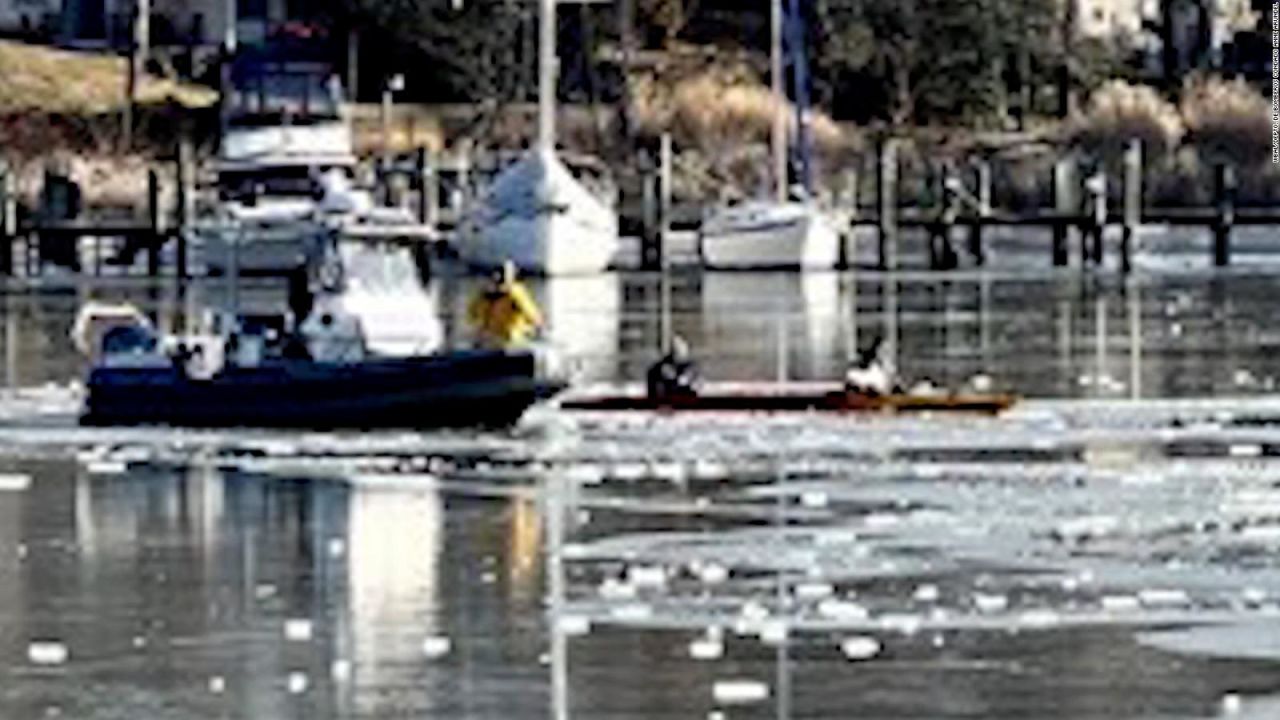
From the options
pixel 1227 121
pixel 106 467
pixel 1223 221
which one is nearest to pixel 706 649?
pixel 106 467

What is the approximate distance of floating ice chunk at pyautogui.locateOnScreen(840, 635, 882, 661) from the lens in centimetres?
2802

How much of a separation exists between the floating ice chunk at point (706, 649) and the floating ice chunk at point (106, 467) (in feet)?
47.4

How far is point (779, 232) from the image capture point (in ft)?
289

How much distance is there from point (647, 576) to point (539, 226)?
5633cm

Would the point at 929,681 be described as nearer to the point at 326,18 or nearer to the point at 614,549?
the point at 614,549

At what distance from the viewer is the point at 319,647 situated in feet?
94.1

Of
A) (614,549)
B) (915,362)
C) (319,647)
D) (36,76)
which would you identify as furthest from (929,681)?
(36,76)

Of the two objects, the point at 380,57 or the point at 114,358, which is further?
the point at 380,57

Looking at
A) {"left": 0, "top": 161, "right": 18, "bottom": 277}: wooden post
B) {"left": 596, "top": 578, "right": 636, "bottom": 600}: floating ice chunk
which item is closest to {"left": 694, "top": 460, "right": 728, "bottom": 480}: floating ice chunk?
{"left": 596, "top": 578, "right": 636, "bottom": 600}: floating ice chunk

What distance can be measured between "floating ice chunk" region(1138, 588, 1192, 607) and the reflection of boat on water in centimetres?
2462

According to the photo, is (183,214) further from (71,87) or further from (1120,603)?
(1120,603)

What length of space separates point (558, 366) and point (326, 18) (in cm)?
7661

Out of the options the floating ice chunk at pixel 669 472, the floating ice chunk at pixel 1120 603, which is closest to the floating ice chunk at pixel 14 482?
the floating ice chunk at pixel 669 472

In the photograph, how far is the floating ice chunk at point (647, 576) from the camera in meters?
31.9
